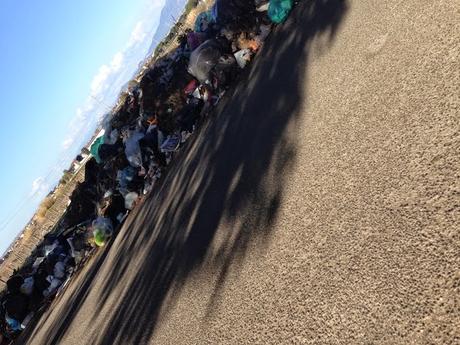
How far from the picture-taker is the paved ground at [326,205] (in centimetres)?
269

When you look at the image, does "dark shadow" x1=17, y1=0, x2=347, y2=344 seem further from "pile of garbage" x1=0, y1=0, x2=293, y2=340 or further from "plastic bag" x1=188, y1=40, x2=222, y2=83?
"plastic bag" x1=188, y1=40, x2=222, y2=83

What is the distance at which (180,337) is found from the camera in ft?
14.7

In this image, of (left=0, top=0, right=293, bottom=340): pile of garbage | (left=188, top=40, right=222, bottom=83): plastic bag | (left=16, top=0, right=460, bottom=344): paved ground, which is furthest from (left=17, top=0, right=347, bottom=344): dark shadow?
(left=188, top=40, right=222, bottom=83): plastic bag

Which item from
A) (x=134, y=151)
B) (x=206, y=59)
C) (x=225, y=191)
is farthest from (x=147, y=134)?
(x=225, y=191)

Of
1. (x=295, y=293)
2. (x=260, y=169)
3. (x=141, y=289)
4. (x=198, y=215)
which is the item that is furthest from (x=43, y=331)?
(x=295, y=293)

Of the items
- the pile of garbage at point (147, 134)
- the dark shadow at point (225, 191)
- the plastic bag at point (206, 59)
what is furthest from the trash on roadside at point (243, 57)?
the plastic bag at point (206, 59)

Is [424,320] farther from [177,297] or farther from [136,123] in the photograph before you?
[136,123]

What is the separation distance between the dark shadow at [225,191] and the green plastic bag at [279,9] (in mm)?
152

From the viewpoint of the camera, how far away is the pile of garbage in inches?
315

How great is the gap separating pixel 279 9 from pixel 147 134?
4.28 m

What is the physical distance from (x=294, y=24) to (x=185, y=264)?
3830 mm

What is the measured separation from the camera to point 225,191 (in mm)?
5562

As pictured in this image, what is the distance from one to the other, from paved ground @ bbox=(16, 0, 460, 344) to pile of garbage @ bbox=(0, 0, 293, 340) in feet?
3.75

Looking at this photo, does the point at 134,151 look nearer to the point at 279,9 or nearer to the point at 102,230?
the point at 102,230
